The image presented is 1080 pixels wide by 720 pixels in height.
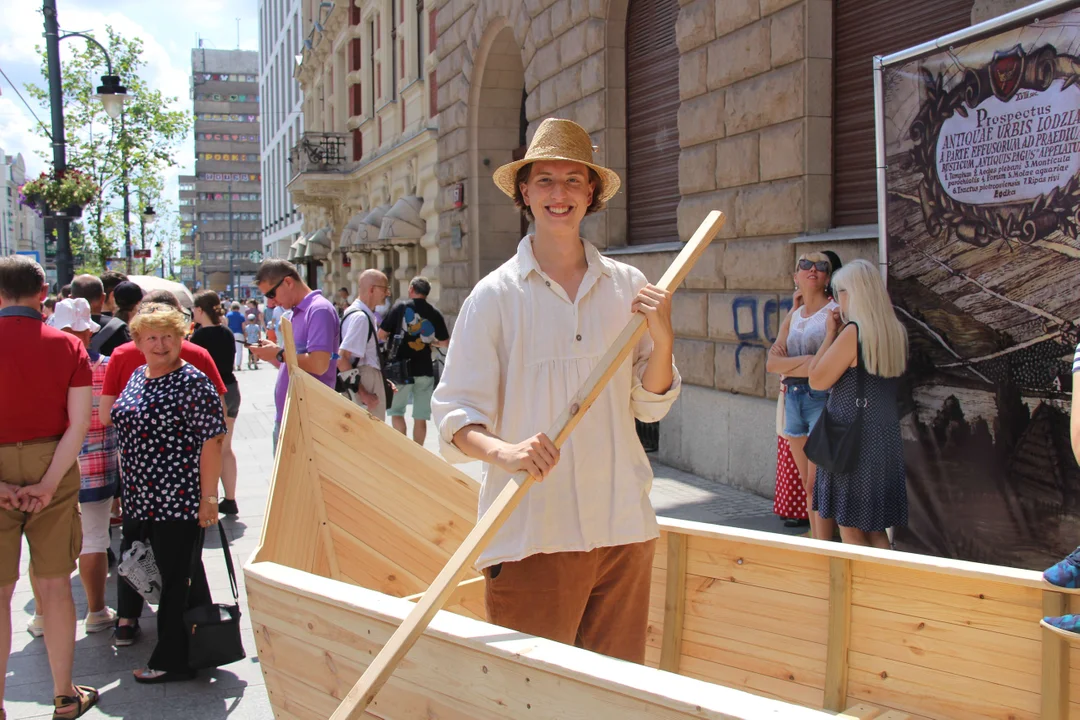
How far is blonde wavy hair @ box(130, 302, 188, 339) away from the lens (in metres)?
4.37

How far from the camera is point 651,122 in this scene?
31.9ft

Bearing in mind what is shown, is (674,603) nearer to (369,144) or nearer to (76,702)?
(76,702)

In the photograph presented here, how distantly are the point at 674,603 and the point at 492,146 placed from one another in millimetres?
11969

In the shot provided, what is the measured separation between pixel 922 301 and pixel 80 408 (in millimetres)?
3993

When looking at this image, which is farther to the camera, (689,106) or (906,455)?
(689,106)

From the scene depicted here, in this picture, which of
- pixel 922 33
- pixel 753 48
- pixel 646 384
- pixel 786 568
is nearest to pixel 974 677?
pixel 786 568

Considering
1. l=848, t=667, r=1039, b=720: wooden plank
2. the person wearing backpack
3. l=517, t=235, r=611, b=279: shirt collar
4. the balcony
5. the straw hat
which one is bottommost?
l=848, t=667, r=1039, b=720: wooden plank

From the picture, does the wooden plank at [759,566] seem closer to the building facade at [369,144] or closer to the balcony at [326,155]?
the building facade at [369,144]

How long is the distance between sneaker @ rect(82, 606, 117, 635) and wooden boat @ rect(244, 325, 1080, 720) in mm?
1666

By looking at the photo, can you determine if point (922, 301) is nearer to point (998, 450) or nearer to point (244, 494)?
point (998, 450)

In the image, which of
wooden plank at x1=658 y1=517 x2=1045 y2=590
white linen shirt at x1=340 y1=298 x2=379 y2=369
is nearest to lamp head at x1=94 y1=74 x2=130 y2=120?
white linen shirt at x1=340 y1=298 x2=379 y2=369

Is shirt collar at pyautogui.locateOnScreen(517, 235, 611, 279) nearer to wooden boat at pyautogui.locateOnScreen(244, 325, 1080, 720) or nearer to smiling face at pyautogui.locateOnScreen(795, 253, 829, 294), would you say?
wooden boat at pyautogui.locateOnScreen(244, 325, 1080, 720)

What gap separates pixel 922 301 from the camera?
190 inches

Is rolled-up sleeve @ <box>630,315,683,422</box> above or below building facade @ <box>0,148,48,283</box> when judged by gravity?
below
